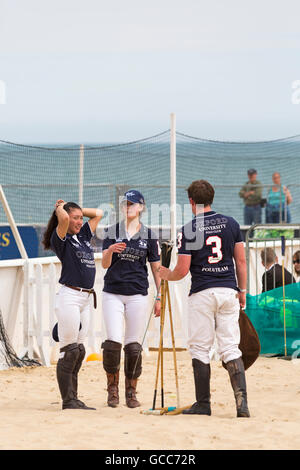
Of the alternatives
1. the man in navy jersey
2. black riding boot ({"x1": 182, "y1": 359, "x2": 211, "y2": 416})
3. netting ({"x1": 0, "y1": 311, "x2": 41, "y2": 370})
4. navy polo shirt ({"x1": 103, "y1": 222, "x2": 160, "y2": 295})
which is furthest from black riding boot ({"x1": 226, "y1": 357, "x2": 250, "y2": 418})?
netting ({"x1": 0, "y1": 311, "x2": 41, "y2": 370})

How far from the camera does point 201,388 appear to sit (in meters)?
6.98

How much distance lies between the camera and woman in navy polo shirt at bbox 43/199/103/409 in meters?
7.23

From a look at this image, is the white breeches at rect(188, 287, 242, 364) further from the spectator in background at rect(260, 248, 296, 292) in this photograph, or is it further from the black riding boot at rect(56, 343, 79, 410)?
the spectator in background at rect(260, 248, 296, 292)

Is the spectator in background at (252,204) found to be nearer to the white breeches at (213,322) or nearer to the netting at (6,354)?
the netting at (6,354)

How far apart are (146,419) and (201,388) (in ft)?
1.69

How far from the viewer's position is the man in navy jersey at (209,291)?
6867 mm

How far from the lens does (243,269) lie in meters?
7.07

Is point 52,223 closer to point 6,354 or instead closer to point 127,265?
point 127,265

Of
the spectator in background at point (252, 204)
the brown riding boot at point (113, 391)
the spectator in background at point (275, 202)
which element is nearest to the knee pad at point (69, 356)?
the brown riding boot at point (113, 391)

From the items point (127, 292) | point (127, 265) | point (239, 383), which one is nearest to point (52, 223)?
point (127, 265)

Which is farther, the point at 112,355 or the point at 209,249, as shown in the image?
the point at 112,355

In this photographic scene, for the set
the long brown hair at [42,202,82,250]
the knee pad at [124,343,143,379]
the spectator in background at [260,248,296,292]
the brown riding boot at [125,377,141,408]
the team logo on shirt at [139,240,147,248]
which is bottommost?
the brown riding boot at [125,377,141,408]
